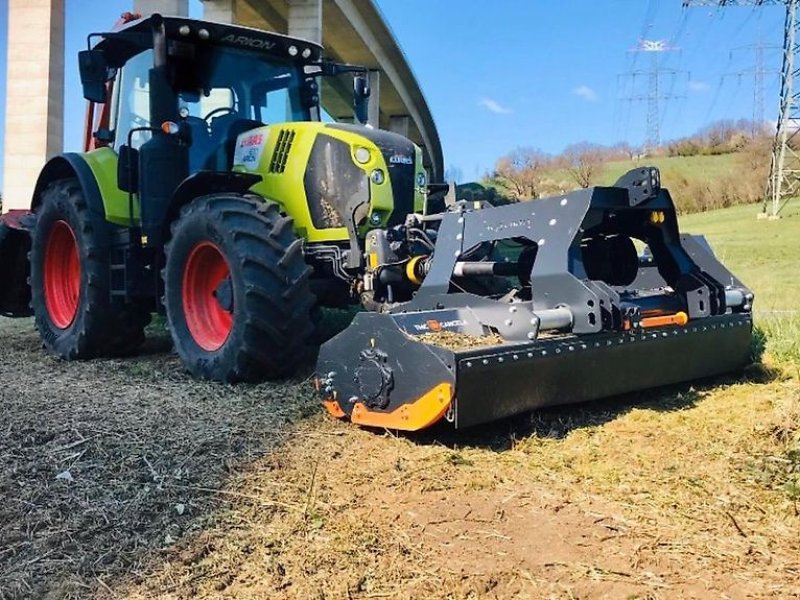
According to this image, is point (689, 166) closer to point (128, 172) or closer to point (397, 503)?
point (128, 172)

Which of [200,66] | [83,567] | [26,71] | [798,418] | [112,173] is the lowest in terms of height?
[83,567]

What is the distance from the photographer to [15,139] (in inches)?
648

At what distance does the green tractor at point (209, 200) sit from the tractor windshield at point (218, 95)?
0.01 m

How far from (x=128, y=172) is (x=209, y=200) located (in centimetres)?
138

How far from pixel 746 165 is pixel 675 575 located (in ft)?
122

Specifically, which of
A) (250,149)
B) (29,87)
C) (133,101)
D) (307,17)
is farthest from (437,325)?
(307,17)

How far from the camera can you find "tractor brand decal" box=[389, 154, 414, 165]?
5.50 metres

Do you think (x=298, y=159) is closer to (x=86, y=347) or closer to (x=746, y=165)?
(x=86, y=347)

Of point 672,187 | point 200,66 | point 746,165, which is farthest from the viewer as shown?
point 746,165

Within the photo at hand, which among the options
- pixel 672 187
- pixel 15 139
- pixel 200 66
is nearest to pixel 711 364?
pixel 200 66

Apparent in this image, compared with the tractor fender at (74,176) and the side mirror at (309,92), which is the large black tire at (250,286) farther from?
the side mirror at (309,92)

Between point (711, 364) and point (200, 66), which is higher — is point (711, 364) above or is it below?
below

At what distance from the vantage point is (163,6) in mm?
15008

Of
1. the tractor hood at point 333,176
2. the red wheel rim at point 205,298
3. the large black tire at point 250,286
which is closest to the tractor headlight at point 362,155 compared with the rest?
the tractor hood at point 333,176
